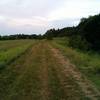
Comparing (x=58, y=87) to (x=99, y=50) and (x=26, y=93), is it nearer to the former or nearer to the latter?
(x=26, y=93)

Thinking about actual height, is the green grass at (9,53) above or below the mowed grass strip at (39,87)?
below

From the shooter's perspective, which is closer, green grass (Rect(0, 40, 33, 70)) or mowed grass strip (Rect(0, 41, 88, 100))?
mowed grass strip (Rect(0, 41, 88, 100))

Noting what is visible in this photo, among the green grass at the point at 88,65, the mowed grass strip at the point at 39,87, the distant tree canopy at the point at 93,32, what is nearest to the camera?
the mowed grass strip at the point at 39,87

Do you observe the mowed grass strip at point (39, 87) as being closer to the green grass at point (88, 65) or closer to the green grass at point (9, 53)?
the green grass at point (88, 65)

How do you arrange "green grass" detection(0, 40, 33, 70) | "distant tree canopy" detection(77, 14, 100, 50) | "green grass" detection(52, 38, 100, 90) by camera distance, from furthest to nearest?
"distant tree canopy" detection(77, 14, 100, 50) → "green grass" detection(0, 40, 33, 70) → "green grass" detection(52, 38, 100, 90)

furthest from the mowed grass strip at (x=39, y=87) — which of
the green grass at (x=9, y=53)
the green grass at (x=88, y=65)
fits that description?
the green grass at (x=9, y=53)

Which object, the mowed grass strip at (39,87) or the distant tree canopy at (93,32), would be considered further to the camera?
the distant tree canopy at (93,32)

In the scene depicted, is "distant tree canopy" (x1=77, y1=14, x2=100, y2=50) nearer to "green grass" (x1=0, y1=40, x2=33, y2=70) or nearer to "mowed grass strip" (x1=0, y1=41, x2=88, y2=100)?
"green grass" (x1=0, y1=40, x2=33, y2=70)

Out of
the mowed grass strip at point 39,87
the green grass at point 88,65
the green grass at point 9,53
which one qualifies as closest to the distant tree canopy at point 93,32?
the green grass at point 9,53

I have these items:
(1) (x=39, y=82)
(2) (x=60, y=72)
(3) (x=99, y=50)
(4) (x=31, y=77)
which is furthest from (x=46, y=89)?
(3) (x=99, y=50)

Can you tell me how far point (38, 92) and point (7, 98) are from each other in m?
1.24

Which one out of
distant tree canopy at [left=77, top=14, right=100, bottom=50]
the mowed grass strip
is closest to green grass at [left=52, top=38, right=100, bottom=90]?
the mowed grass strip

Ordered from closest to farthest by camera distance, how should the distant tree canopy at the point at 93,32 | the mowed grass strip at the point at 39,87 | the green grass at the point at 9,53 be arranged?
the mowed grass strip at the point at 39,87
the green grass at the point at 9,53
the distant tree canopy at the point at 93,32

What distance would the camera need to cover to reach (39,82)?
1329cm
